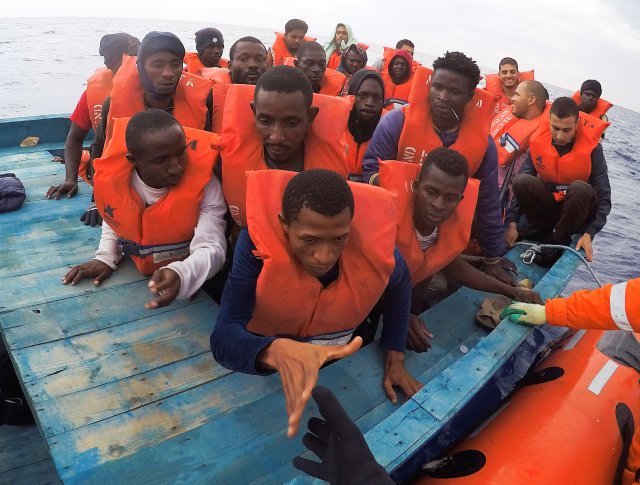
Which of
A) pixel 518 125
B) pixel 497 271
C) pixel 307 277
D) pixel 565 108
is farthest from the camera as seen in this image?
pixel 518 125

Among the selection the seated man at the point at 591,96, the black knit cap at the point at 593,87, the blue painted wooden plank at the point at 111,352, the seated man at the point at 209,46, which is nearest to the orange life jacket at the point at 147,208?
the blue painted wooden plank at the point at 111,352

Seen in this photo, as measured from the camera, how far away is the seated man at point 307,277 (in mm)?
1465

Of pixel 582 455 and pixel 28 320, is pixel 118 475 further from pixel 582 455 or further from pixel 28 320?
pixel 582 455

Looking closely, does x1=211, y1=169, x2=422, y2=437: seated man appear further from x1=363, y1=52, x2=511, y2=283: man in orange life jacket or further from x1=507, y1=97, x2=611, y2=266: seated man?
x1=507, y1=97, x2=611, y2=266: seated man

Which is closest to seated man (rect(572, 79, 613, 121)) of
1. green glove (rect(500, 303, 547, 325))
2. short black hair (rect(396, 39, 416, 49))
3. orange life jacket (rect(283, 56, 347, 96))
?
short black hair (rect(396, 39, 416, 49))

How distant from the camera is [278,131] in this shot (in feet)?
7.25

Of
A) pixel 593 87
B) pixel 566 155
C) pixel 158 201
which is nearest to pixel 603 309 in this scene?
pixel 158 201

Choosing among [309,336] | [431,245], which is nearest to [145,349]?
[309,336]

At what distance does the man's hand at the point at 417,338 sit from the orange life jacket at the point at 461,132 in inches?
45.2

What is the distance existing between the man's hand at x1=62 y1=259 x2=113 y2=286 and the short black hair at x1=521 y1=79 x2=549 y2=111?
13.7 ft

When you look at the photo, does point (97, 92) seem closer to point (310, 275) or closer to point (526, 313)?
point (310, 275)

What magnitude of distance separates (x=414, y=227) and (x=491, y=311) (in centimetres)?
64

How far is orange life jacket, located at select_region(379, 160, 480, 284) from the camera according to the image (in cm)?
224

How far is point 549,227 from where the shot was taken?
3.96 metres
